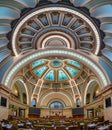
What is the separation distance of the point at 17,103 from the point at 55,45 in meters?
11.7

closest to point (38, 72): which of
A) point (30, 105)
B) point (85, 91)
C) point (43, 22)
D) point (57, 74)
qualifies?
point (57, 74)

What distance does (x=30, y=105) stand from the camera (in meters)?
34.0

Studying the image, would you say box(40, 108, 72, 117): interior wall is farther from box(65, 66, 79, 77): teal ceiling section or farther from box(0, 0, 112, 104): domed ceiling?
box(0, 0, 112, 104): domed ceiling

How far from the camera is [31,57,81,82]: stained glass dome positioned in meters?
31.3

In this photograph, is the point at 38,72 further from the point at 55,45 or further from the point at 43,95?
the point at 55,45

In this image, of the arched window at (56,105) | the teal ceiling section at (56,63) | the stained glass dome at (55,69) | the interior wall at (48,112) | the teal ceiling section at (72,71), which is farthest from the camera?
the arched window at (56,105)

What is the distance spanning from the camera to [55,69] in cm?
3388

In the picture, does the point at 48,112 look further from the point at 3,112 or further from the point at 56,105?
the point at 3,112

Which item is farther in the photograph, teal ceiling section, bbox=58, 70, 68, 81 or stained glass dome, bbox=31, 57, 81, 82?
teal ceiling section, bbox=58, 70, 68, 81

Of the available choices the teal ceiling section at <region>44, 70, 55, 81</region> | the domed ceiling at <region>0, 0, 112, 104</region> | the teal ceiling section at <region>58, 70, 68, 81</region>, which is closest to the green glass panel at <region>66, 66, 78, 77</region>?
the teal ceiling section at <region>58, 70, 68, 81</region>

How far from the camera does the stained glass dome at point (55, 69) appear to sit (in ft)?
103

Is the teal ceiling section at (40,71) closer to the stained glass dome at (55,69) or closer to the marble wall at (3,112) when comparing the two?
the stained glass dome at (55,69)

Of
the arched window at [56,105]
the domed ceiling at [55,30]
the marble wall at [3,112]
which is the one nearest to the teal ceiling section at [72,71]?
the domed ceiling at [55,30]

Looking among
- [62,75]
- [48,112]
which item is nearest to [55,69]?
[62,75]
